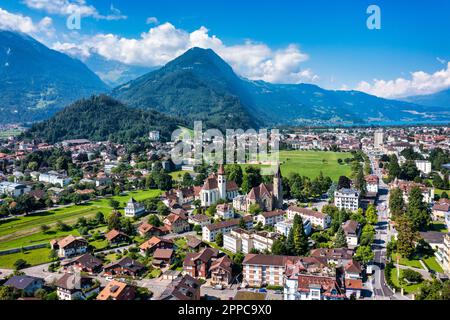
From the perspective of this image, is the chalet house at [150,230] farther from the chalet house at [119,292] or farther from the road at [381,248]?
the road at [381,248]

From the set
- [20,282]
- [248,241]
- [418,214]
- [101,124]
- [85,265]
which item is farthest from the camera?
[101,124]

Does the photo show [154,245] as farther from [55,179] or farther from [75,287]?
[55,179]

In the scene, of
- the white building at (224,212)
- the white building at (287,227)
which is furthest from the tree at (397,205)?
the white building at (224,212)

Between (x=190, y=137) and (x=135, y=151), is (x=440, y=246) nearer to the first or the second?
(x=135, y=151)

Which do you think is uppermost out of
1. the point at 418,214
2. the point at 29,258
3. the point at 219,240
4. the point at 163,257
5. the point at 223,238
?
the point at 418,214

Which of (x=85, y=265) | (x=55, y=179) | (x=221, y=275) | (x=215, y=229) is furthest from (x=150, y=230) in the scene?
(x=55, y=179)

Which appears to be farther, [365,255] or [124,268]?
[365,255]
